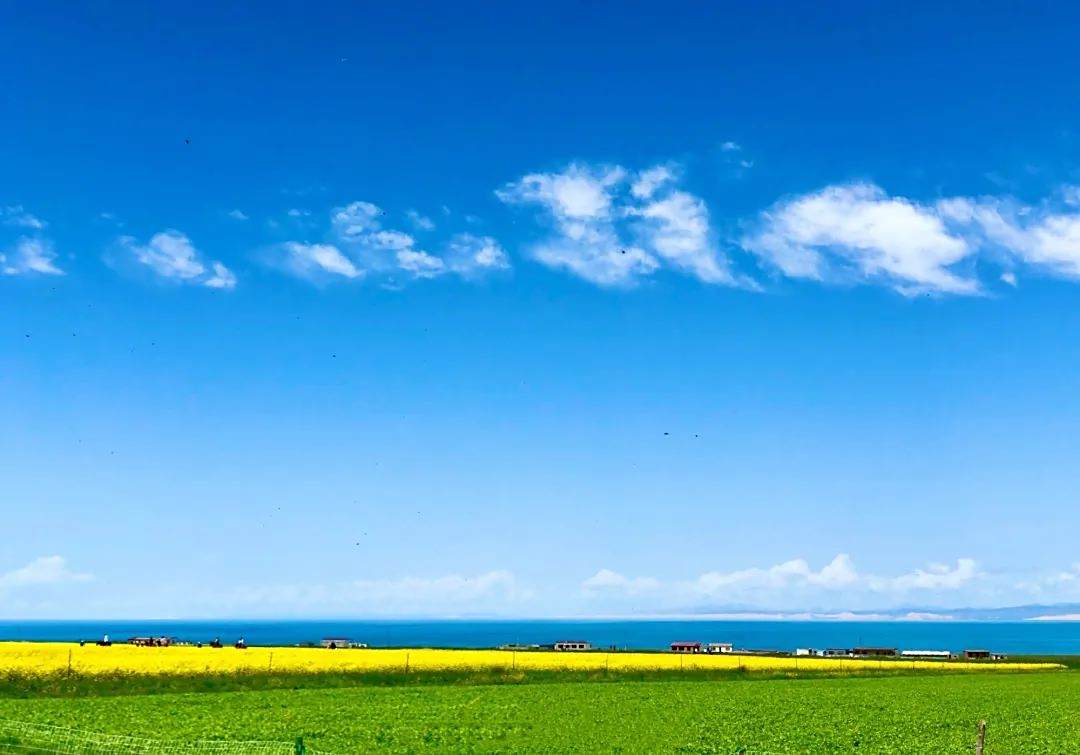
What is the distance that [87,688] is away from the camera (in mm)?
47531

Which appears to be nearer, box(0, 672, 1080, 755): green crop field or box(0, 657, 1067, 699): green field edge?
box(0, 672, 1080, 755): green crop field

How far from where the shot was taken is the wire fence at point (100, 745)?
2534 centimetres

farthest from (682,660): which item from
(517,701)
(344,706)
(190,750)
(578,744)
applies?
(190,750)

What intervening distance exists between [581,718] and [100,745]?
21839mm

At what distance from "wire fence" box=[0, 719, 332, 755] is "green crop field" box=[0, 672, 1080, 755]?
2.81 meters

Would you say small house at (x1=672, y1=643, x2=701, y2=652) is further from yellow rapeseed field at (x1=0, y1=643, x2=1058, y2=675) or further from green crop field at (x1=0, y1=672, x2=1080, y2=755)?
green crop field at (x1=0, y1=672, x2=1080, y2=755)

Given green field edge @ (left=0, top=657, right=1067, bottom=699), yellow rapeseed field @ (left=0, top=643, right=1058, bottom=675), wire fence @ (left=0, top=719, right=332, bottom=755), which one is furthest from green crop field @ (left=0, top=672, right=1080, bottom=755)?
yellow rapeseed field @ (left=0, top=643, right=1058, bottom=675)

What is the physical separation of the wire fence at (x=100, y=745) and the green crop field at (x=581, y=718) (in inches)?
111

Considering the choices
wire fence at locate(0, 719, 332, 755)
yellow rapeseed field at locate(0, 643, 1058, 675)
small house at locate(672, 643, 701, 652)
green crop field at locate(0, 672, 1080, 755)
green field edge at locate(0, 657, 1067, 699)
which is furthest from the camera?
small house at locate(672, 643, 701, 652)

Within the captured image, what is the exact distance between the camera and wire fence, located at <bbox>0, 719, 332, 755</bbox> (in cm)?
2534

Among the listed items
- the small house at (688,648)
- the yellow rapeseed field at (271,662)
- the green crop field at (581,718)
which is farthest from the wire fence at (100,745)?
the small house at (688,648)

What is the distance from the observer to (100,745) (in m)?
26.7

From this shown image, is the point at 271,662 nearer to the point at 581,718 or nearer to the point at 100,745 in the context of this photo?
the point at 581,718

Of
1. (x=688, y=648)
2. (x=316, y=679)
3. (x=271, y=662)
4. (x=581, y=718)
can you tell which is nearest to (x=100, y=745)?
(x=581, y=718)
